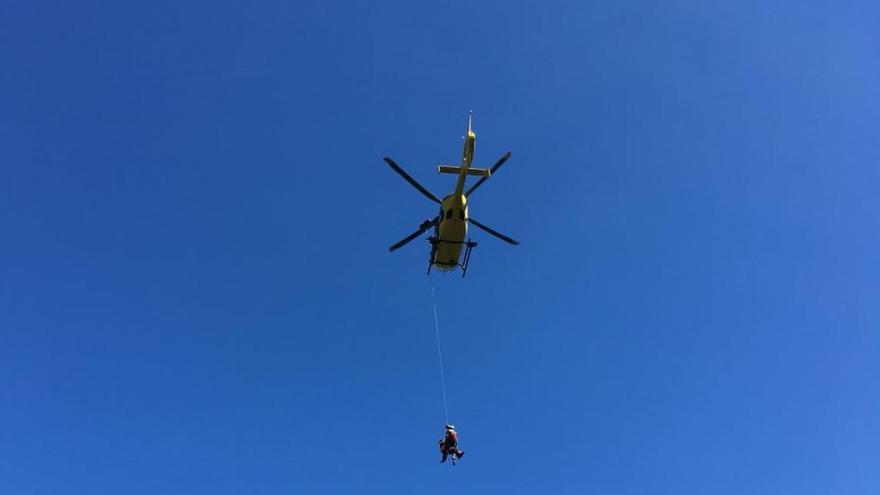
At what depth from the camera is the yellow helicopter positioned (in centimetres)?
2330

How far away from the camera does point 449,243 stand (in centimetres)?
2517

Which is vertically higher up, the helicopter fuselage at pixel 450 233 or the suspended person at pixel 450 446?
the helicopter fuselage at pixel 450 233

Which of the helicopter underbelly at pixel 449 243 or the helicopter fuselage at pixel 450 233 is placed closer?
the helicopter fuselage at pixel 450 233

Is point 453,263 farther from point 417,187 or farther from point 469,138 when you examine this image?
point 469,138

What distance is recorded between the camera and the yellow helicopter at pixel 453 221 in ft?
76.4

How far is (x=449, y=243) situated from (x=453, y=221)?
108 cm

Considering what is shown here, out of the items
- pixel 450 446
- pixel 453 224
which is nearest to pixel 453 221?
pixel 453 224

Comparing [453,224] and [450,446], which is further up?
[453,224]

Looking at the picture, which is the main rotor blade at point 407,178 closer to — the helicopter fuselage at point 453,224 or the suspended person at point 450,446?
the helicopter fuselage at point 453,224

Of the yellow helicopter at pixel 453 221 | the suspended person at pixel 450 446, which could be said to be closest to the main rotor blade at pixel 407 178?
the yellow helicopter at pixel 453 221

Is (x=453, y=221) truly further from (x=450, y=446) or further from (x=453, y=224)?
(x=450, y=446)

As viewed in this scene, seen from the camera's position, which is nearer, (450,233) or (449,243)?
(450,233)

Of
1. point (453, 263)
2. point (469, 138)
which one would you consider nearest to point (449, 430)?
point (453, 263)

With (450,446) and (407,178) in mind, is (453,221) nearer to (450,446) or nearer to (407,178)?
(407,178)
